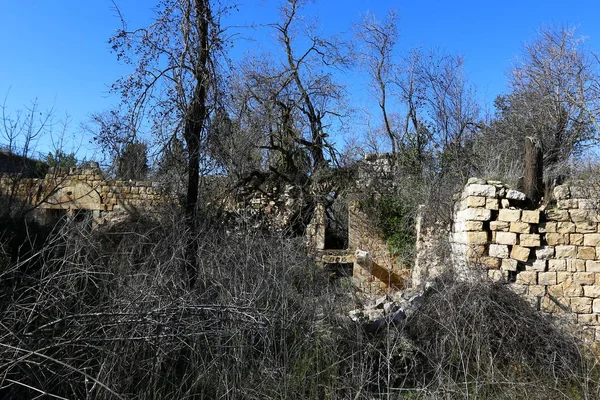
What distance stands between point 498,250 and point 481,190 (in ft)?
2.77

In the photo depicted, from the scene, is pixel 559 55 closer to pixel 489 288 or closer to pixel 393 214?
pixel 393 214

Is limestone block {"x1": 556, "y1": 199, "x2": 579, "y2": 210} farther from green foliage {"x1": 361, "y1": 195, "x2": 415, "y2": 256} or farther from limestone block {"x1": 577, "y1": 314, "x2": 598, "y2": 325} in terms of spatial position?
green foliage {"x1": 361, "y1": 195, "x2": 415, "y2": 256}

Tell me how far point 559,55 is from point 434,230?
372 inches

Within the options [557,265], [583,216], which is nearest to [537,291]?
[557,265]

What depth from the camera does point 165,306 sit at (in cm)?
412

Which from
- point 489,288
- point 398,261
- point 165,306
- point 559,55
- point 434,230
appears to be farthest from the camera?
point 559,55

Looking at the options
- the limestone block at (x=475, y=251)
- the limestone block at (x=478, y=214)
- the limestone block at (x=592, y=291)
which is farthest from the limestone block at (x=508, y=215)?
the limestone block at (x=592, y=291)

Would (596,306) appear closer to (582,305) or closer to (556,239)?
(582,305)

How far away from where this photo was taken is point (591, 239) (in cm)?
689

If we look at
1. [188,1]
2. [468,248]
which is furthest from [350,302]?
[188,1]

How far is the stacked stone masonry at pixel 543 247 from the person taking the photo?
22.5ft

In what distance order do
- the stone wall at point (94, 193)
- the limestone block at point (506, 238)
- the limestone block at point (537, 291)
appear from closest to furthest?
1. the limestone block at point (537, 291)
2. the limestone block at point (506, 238)
3. the stone wall at point (94, 193)

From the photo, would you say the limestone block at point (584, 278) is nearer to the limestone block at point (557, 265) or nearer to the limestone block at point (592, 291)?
the limestone block at point (592, 291)

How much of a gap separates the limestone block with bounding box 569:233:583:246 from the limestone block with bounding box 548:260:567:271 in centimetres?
29
